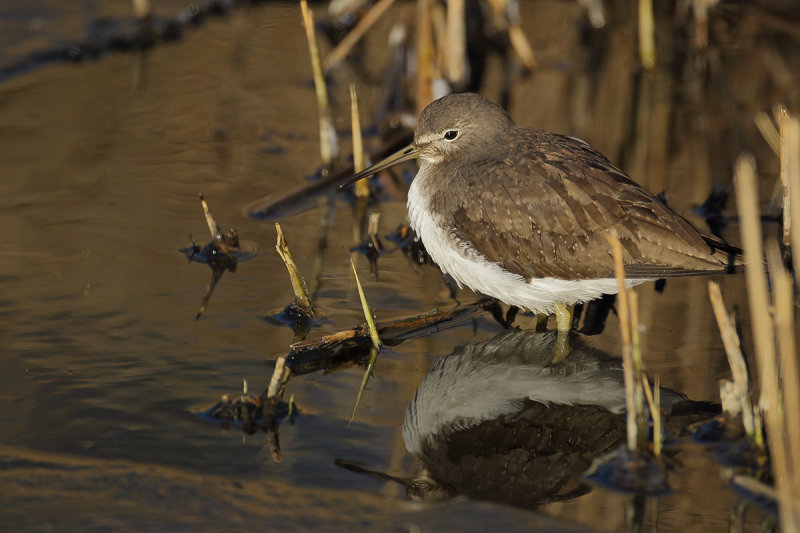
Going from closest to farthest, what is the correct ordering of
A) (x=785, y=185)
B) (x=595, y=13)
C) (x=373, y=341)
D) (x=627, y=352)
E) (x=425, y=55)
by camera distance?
(x=627, y=352)
(x=373, y=341)
(x=785, y=185)
(x=425, y=55)
(x=595, y=13)

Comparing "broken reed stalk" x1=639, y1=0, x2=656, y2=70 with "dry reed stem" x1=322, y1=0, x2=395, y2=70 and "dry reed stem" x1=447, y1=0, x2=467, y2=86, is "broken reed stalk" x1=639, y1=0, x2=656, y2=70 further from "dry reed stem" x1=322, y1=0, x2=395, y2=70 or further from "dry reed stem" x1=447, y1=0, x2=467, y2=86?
"dry reed stem" x1=322, y1=0, x2=395, y2=70

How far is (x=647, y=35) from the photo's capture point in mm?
10414

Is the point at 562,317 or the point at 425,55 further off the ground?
the point at 425,55

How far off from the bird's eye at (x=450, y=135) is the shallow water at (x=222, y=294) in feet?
3.46

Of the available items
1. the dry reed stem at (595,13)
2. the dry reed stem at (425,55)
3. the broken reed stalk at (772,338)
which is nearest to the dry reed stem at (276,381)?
the broken reed stalk at (772,338)

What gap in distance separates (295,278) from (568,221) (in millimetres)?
1727

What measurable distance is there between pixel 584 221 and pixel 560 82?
5095 millimetres

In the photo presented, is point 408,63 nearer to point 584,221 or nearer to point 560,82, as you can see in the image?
point 560,82

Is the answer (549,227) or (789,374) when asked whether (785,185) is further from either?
(789,374)

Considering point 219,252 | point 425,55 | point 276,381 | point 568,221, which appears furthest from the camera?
point 425,55

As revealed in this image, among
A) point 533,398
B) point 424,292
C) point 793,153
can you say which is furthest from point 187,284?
point 793,153

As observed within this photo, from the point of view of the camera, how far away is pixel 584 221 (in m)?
5.72

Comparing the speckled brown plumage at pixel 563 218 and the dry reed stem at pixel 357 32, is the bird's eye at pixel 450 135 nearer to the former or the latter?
the speckled brown plumage at pixel 563 218

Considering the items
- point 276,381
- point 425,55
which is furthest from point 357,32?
point 276,381
